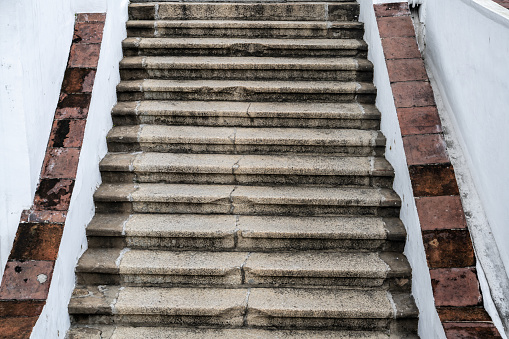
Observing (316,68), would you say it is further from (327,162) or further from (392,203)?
(392,203)

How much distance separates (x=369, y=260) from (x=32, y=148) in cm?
244

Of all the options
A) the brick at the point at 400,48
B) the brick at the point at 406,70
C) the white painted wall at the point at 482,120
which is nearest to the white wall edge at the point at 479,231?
the white painted wall at the point at 482,120

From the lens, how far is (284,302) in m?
3.56

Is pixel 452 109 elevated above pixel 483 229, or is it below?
above

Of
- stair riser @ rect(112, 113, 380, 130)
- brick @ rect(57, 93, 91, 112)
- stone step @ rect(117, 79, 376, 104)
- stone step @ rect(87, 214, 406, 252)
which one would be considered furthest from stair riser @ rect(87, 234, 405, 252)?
stone step @ rect(117, 79, 376, 104)

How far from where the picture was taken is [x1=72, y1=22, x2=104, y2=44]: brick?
14.4 feet

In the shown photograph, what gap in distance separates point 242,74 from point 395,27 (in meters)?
1.40

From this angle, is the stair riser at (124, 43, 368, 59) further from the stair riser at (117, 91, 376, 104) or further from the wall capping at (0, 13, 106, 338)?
the wall capping at (0, 13, 106, 338)

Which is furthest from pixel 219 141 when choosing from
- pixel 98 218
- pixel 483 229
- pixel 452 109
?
pixel 483 229

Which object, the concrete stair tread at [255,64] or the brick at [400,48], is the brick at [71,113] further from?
the brick at [400,48]

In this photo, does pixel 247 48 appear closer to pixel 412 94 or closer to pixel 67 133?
pixel 412 94

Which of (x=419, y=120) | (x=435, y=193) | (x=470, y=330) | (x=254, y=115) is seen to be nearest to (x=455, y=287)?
(x=470, y=330)

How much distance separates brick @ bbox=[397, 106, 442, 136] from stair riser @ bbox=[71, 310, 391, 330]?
136 cm

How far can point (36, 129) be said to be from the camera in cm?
362
